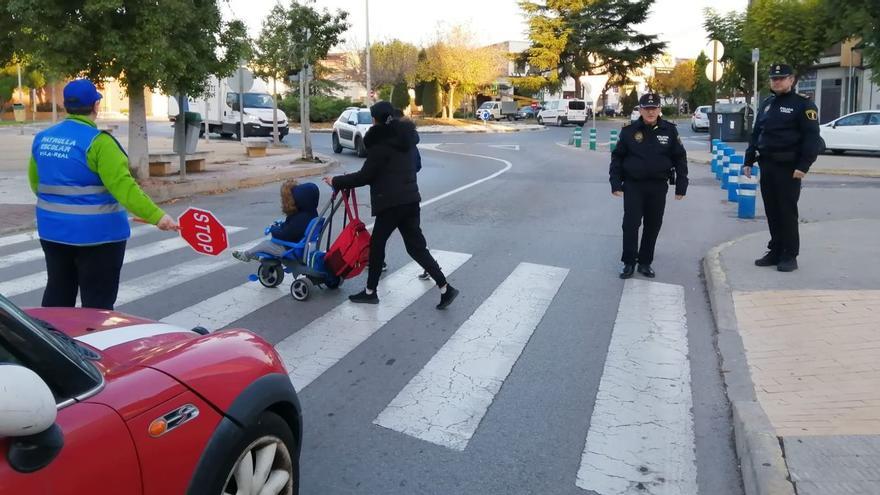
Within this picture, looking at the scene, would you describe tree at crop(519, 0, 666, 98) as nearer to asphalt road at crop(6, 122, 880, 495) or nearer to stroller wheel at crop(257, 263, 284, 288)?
asphalt road at crop(6, 122, 880, 495)

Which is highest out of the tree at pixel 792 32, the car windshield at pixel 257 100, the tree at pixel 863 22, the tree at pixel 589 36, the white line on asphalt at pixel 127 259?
the tree at pixel 589 36

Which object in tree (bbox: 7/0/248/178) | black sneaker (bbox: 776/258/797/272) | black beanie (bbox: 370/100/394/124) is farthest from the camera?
tree (bbox: 7/0/248/178)

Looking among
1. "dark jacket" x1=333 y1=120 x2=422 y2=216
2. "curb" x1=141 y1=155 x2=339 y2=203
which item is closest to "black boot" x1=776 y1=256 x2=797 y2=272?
"dark jacket" x1=333 y1=120 x2=422 y2=216

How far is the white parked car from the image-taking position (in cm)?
2623

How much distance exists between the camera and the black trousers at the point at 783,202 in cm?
831

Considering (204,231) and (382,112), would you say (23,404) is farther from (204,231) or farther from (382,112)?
(382,112)

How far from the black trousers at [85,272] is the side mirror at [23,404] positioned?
3022mm

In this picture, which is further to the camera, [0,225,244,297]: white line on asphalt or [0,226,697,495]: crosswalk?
[0,225,244,297]: white line on asphalt

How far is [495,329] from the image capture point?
22.6 ft

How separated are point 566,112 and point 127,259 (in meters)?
50.8

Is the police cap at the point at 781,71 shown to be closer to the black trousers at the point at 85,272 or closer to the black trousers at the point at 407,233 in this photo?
the black trousers at the point at 407,233

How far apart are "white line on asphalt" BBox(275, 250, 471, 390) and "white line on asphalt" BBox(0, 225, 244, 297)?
2.31 metres

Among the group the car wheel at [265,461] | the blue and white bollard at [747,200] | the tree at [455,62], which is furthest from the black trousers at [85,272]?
the tree at [455,62]

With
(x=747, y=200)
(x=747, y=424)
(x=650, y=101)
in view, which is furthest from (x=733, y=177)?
(x=747, y=424)
